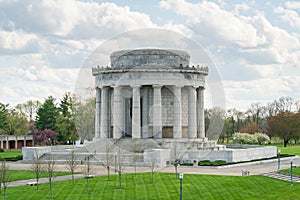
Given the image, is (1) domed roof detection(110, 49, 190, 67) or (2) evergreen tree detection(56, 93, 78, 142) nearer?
(1) domed roof detection(110, 49, 190, 67)

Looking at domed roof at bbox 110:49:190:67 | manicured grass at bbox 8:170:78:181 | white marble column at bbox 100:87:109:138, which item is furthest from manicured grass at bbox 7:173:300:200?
white marble column at bbox 100:87:109:138

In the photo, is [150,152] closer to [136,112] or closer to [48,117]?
[136,112]

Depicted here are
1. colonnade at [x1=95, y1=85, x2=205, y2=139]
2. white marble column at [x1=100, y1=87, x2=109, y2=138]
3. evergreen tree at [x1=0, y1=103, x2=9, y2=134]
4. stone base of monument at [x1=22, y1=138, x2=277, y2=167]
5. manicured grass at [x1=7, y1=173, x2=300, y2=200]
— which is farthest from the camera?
evergreen tree at [x1=0, y1=103, x2=9, y2=134]

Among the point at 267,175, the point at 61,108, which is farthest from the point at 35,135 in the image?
the point at 267,175

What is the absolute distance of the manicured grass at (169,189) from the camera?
3422 centimetres

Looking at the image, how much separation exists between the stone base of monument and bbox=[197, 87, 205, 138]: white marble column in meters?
2.33

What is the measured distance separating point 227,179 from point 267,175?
5340 millimetres

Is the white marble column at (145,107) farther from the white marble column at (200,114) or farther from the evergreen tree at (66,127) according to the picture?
the evergreen tree at (66,127)

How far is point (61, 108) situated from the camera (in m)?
106

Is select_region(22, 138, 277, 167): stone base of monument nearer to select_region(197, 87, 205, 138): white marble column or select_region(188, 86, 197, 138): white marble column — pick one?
select_region(188, 86, 197, 138): white marble column

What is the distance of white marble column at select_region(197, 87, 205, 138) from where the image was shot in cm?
6750

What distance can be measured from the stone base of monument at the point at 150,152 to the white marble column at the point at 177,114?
1.17 m

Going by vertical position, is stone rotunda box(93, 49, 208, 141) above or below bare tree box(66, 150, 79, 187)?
above

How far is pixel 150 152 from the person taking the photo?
5278cm
